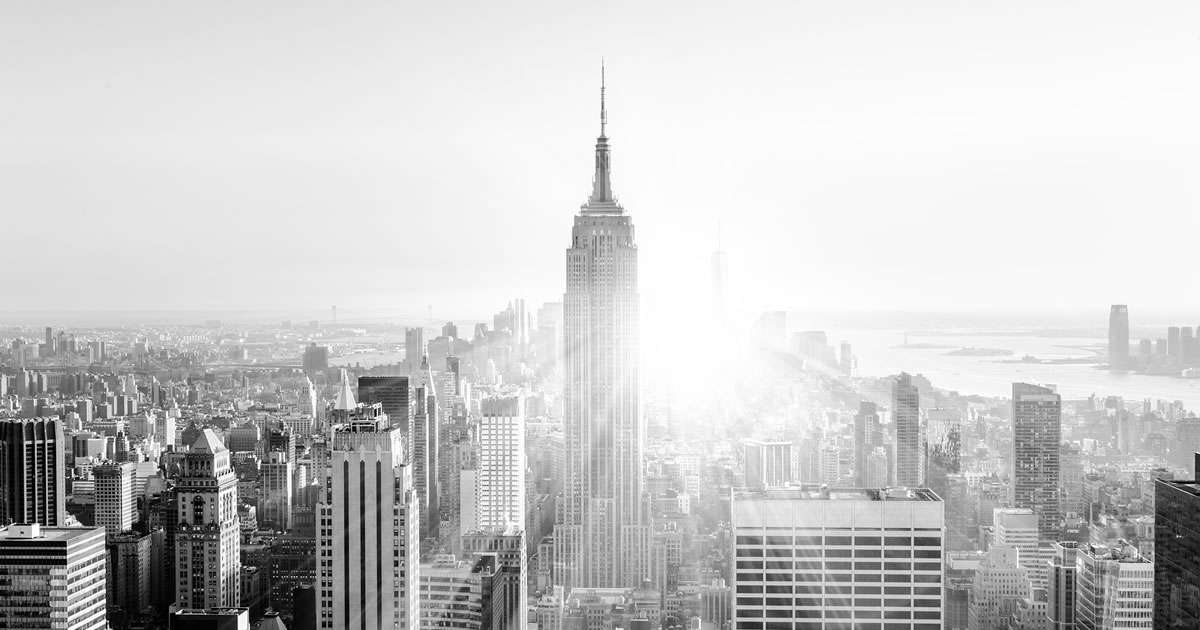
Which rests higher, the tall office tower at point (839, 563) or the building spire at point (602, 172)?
the building spire at point (602, 172)

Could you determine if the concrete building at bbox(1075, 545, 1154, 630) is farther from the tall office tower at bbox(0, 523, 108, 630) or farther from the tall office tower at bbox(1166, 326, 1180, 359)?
the tall office tower at bbox(0, 523, 108, 630)

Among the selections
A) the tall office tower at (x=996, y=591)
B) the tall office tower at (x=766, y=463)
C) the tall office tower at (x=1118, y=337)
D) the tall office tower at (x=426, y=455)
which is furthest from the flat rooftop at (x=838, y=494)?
the tall office tower at (x=426, y=455)

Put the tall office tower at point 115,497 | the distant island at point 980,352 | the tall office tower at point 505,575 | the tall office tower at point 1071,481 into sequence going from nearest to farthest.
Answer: the distant island at point 980,352 < the tall office tower at point 1071,481 < the tall office tower at point 115,497 < the tall office tower at point 505,575

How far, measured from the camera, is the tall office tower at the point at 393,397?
649 centimetres

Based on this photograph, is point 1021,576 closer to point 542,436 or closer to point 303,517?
point 303,517

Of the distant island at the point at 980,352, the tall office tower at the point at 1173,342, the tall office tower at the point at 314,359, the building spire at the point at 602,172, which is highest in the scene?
the building spire at the point at 602,172

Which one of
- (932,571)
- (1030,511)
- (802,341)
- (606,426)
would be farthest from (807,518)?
(606,426)

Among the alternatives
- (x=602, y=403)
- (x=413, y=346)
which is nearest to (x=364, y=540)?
(x=413, y=346)

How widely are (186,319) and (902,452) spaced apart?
13.8 ft

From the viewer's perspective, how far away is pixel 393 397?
22.5ft

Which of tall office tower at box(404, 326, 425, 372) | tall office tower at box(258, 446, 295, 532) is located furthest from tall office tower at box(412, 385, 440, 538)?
tall office tower at box(258, 446, 295, 532)

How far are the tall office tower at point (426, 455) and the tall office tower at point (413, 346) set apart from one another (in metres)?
0.31

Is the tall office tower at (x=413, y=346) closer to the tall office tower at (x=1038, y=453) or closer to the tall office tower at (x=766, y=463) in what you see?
the tall office tower at (x=766, y=463)

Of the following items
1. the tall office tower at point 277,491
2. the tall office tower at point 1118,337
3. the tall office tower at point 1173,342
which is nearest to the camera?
the tall office tower at point 1173,342
